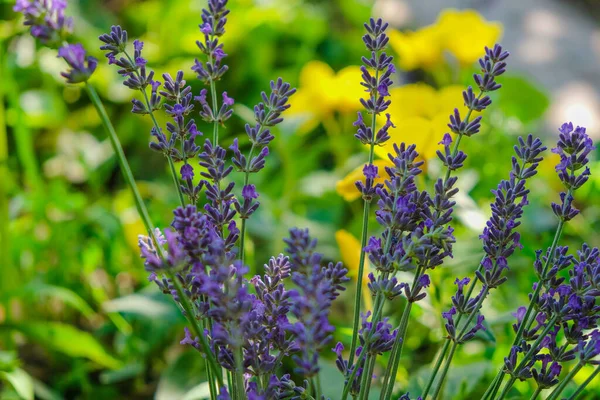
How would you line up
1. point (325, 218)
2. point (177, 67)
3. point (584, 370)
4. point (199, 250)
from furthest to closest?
point (177, 67) → point (325, 218) → point (584, 370) → point (199, 250)

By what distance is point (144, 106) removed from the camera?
0.47 m

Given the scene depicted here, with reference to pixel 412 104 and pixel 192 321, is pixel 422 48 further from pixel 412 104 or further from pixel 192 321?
pixel 192 321

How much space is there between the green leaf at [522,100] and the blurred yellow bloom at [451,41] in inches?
5.1

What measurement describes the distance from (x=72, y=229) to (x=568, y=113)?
134 centimetres

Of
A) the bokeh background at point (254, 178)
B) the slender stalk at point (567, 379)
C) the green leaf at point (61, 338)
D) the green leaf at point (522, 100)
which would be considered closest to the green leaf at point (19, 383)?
the bokeh background at point (254, 178)

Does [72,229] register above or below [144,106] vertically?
above

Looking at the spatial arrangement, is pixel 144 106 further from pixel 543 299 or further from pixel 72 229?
pixel 72 229

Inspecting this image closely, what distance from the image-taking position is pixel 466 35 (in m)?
1.19

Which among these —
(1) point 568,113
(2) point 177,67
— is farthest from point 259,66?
(1) point 568,113

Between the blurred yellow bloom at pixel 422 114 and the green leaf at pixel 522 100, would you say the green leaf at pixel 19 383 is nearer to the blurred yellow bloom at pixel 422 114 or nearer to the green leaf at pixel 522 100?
the blurred yellow bloom at pixel 422 114

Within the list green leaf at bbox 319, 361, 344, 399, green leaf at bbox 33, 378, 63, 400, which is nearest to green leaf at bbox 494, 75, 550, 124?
green leaf at bbox 319, 361, 344, 399

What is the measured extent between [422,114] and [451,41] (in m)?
0.29

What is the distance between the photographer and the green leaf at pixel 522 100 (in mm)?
1291

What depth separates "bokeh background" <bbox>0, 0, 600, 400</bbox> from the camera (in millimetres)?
940
